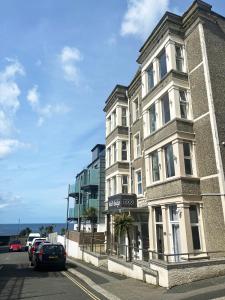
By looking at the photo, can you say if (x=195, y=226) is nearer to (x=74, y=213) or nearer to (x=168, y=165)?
(x=168, y=165)

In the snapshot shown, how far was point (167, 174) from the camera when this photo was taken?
17328mm

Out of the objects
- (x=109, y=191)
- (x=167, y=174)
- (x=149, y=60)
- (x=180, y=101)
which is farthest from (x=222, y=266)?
(x=109, y=191)

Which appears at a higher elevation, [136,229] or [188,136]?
[188,136]

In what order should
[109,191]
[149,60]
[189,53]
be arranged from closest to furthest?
[189,53] < [149,60] < [109,191]

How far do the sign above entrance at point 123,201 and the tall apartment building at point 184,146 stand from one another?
3.0 inches

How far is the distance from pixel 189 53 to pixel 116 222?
11496 mm

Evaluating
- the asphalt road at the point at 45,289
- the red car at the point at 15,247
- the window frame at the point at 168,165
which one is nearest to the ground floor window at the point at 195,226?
the window frame at the point at 168,165

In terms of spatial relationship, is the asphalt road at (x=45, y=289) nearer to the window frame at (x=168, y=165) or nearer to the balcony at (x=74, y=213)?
the window frame at (x=168, y=165)

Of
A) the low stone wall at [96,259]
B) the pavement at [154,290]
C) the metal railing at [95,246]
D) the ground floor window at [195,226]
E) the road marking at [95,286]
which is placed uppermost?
the ground floor window at [195,226]

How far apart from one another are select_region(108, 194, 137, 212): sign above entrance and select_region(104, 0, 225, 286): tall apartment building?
0.07 meters

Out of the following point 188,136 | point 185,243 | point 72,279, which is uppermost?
point 188,136

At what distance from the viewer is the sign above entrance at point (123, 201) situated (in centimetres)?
2116

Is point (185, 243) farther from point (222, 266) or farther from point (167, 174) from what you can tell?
point (167, 174)

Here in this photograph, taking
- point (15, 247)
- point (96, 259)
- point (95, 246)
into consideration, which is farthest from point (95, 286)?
point (15, 247)
